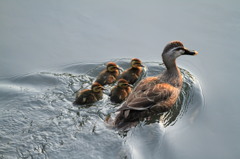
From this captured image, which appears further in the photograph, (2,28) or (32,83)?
(2,28)

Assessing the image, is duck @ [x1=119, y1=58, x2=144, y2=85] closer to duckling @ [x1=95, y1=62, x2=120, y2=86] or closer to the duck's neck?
duckling @ [x1=95, y1=62, x2=120, y2=86]

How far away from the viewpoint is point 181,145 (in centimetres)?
465

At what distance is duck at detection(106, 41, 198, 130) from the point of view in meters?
4.91

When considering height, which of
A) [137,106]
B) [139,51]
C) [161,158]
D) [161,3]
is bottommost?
[161,158]

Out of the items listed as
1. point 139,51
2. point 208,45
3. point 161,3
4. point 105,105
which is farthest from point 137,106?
point 161,3

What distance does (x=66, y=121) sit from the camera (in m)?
4.77

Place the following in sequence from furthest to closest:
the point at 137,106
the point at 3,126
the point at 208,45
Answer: the point at 208,45, the point at 137,106, the point at 3,126

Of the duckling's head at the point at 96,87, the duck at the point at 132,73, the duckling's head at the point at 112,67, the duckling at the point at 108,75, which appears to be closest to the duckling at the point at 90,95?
the duckling's head at the point at 96,87

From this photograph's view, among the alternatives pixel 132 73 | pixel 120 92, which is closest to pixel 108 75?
pixel 132 73

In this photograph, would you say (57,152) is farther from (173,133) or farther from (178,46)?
(178,46)

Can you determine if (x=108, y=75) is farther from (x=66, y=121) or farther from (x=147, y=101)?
(x=66, y=121)

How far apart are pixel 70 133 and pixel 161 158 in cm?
110

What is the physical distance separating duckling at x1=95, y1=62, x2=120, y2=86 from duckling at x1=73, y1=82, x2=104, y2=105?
36cm

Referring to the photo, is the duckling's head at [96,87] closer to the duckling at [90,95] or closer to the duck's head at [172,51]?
the duckling at [90,95]
